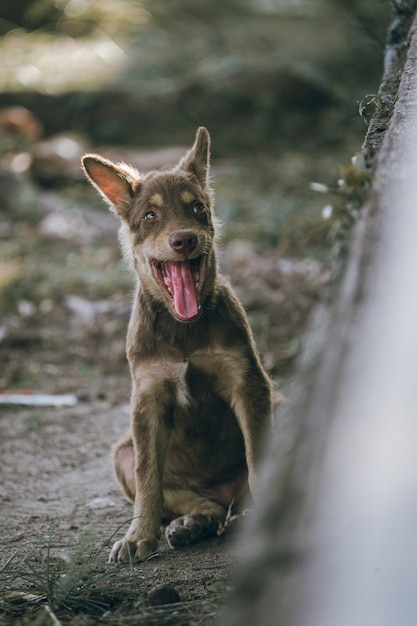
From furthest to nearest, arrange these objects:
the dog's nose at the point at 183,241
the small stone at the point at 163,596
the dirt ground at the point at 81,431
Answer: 1. the dog's nose at the point at 183,241
2. the dirt ground at the point at 81,431
3. the small stone at the point at 163,596

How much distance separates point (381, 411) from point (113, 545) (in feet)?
7.73

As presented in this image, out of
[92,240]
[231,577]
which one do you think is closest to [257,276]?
[92,240]

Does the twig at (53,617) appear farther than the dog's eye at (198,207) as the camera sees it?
No

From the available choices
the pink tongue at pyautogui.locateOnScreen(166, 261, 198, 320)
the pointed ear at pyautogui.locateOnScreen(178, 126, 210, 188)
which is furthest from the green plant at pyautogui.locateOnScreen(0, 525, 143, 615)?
the pointed ear at pyautogui.locateOnScreen(178, 126, 210, 188)

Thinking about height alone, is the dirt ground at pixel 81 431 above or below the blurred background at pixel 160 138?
below

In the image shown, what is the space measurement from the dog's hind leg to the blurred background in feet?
5.87

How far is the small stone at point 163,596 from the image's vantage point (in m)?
3.06

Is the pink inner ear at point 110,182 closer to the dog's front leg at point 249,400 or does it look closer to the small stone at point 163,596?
the dog's front leg at point 249,400

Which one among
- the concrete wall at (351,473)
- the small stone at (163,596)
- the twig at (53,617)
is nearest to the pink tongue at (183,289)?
the small stone at (163,596)

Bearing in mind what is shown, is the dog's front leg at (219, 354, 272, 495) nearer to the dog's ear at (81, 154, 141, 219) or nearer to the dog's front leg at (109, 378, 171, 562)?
the dog's front leg at (109, 378, 171, 562)

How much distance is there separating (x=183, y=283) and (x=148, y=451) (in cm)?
86

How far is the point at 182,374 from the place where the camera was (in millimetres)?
4219

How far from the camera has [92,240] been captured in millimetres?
10961

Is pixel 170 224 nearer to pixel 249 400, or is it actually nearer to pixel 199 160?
pixel 199 160
